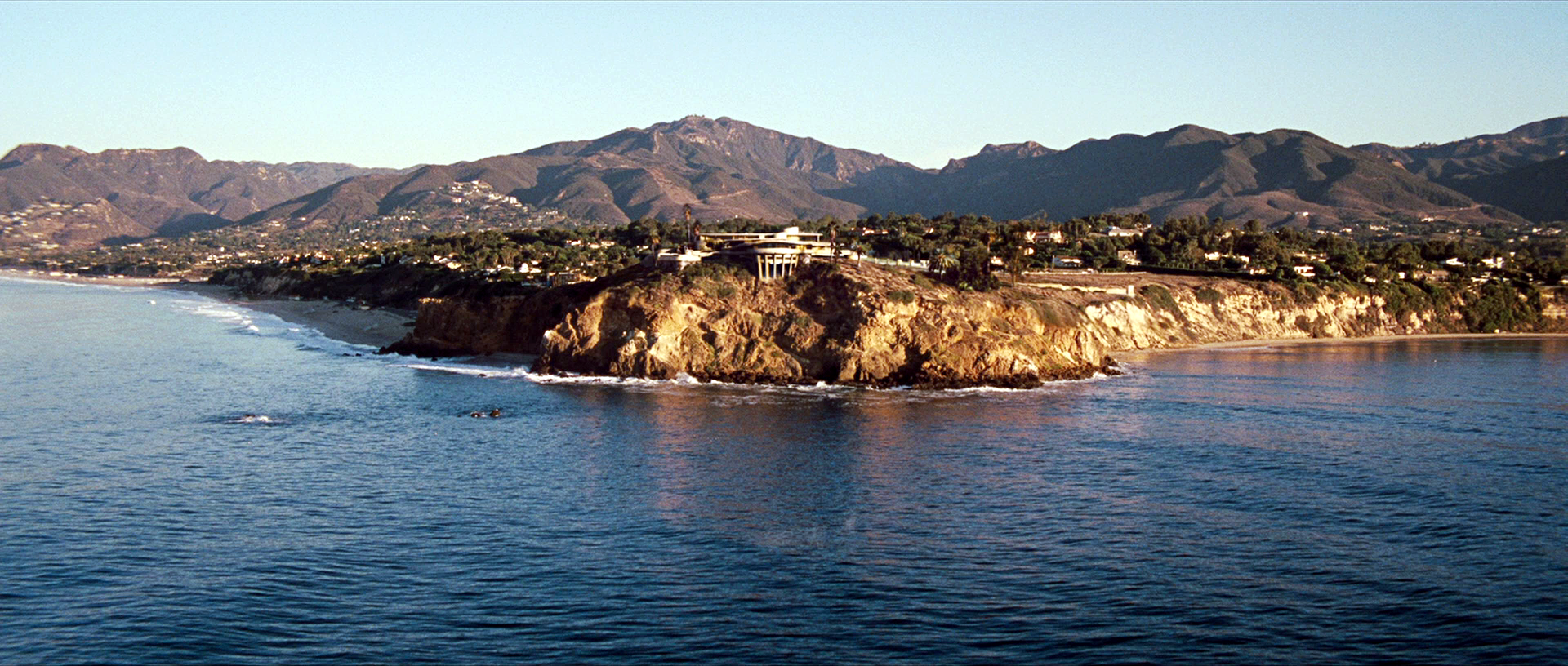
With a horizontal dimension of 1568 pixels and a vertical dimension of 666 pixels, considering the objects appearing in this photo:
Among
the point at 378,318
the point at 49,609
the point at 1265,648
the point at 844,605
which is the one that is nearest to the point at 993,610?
the point at 844,605

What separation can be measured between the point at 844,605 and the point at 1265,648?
870 centimetres

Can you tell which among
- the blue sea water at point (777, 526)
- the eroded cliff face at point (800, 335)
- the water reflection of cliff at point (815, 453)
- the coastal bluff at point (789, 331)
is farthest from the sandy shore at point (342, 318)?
the water reflection of cliff at point (815, 453)

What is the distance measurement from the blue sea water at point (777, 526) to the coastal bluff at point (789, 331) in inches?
195

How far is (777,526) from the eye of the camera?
33.6 metres

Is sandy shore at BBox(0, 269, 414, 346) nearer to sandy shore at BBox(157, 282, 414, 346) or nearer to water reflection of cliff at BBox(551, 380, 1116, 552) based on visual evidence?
sandy shore at BBox(157, 282, 414, 346)

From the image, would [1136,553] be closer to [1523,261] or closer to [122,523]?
[122,523]

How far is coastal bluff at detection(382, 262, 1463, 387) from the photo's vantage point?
6712cm

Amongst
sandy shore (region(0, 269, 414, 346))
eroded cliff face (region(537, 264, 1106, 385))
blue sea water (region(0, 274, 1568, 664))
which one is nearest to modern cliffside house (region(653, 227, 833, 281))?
eroded cliff face (region(537, 264, 1106, 385))

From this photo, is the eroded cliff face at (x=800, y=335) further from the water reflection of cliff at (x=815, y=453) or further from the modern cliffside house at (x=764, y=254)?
the water reflection of cliff at (x=815, y=453)

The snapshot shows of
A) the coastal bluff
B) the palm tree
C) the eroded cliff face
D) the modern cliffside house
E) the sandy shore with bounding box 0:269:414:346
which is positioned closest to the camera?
the eroded cliff face

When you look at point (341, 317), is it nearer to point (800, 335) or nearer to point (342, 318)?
point (342, 318)

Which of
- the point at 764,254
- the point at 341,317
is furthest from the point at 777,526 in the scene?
the point at 341,317

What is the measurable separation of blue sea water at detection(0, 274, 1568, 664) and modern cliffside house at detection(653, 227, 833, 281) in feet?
42.9

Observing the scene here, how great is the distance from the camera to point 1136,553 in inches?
1201
